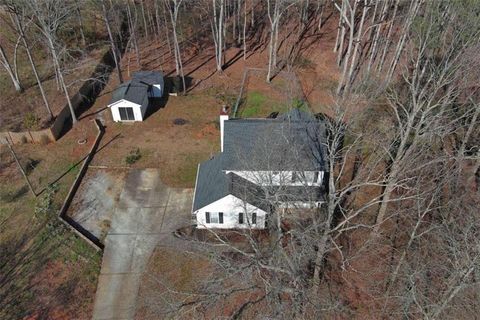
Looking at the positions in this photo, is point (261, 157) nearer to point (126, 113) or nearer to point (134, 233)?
point (134, 233)

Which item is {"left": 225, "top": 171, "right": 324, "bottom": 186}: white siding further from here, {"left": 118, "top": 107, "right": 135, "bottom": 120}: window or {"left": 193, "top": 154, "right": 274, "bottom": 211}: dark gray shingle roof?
{"left": 118, "top": 107, "right": 135, "bottom": 120}: window

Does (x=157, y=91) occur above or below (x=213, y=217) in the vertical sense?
above

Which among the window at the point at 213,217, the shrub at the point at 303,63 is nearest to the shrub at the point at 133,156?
A: the window at the point at 213,217

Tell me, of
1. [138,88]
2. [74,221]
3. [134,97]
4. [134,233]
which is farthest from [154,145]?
[134,233]

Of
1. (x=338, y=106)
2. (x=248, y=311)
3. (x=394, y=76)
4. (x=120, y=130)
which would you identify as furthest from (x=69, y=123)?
(x=394, y=76)

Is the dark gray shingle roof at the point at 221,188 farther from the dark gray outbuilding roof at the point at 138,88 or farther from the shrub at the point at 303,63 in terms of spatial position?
the shrub at the point at 303,63
